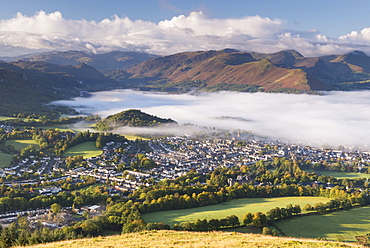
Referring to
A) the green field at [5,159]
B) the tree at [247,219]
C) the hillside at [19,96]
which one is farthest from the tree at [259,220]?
the hillside at [19,96]

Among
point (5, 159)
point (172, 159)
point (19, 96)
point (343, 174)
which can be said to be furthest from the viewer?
point (19, 96)

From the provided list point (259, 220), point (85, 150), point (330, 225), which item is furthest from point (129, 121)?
point (330, 225)

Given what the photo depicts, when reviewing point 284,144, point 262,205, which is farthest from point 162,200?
point 284,144

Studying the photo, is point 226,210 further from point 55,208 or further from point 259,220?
point 55,208

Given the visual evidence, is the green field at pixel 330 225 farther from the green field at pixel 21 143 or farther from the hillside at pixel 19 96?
the hillside at pixel 19 96

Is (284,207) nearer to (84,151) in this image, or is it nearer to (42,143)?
(84,151)
